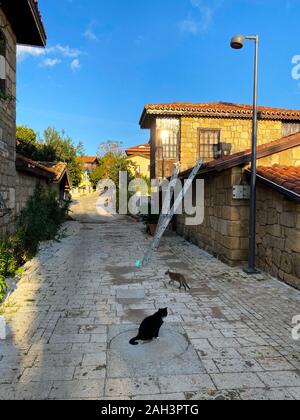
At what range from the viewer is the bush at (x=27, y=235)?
6.16m

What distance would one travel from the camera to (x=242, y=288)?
6.13m

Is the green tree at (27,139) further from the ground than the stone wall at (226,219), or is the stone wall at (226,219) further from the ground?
the green tree at (27,139)

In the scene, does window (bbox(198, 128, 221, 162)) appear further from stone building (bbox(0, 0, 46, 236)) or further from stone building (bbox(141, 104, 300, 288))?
stone building (bbox(0, 0, 46, 236))

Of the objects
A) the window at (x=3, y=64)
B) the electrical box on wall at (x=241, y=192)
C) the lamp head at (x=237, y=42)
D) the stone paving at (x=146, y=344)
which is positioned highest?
the lamp head at (x=237, y=42)

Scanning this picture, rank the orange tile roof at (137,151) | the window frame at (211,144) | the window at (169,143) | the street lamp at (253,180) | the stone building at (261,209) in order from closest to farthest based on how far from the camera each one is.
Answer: the stone building at (261,209), the street lamp at (253,180), the window at (169,143), the window frame at (211,144), the orange tile roof at (137,151)

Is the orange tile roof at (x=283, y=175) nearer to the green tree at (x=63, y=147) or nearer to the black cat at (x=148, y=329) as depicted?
the black cat at (x=148, y=329)

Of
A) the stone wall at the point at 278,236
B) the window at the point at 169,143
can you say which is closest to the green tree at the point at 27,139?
the window at the point at 169,143

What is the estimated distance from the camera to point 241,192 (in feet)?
25.3

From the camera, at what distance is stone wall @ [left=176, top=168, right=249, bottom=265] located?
7.88m

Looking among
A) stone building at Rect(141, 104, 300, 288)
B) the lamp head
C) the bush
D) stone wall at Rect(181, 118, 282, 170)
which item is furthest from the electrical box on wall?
stone wall at Rect(181, 118, 282, 170)

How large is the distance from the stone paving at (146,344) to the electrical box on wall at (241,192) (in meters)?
1.86

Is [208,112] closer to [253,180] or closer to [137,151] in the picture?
[253,180]
